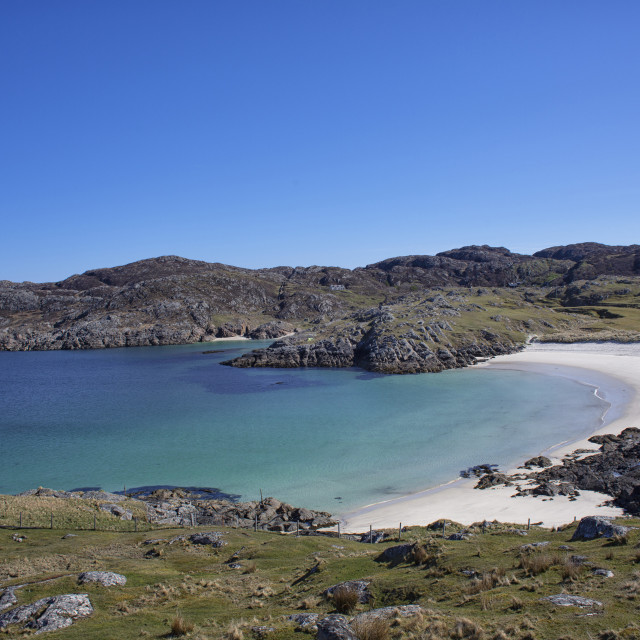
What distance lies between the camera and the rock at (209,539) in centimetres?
2316

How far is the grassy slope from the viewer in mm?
11141

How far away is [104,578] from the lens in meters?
17.2

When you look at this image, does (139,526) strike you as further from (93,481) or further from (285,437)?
(285,437)

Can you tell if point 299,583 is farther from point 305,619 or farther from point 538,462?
point 538,462

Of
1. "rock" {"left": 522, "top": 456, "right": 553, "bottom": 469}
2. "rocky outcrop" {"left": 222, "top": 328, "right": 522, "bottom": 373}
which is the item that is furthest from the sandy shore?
"rocky outcrop" {"left": 222, "top": 328, "right": 522, "bottom": 373}

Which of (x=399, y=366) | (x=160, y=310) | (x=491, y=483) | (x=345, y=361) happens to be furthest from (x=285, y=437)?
(x=160, y=310)

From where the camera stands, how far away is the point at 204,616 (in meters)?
14.1

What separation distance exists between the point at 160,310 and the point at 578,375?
508 feet

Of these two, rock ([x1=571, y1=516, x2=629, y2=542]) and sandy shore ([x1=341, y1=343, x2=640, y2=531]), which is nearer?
rock ([x1=571, y1=516, x2=629, y2=542])

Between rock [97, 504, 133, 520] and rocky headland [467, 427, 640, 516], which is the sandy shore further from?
rock [97, 504, 133, 520]

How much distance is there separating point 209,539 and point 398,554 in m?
10.5

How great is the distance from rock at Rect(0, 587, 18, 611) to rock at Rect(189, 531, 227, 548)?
8835mm

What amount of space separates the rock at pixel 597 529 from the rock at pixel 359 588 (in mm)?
9829

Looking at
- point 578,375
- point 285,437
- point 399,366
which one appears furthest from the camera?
point 399,366
